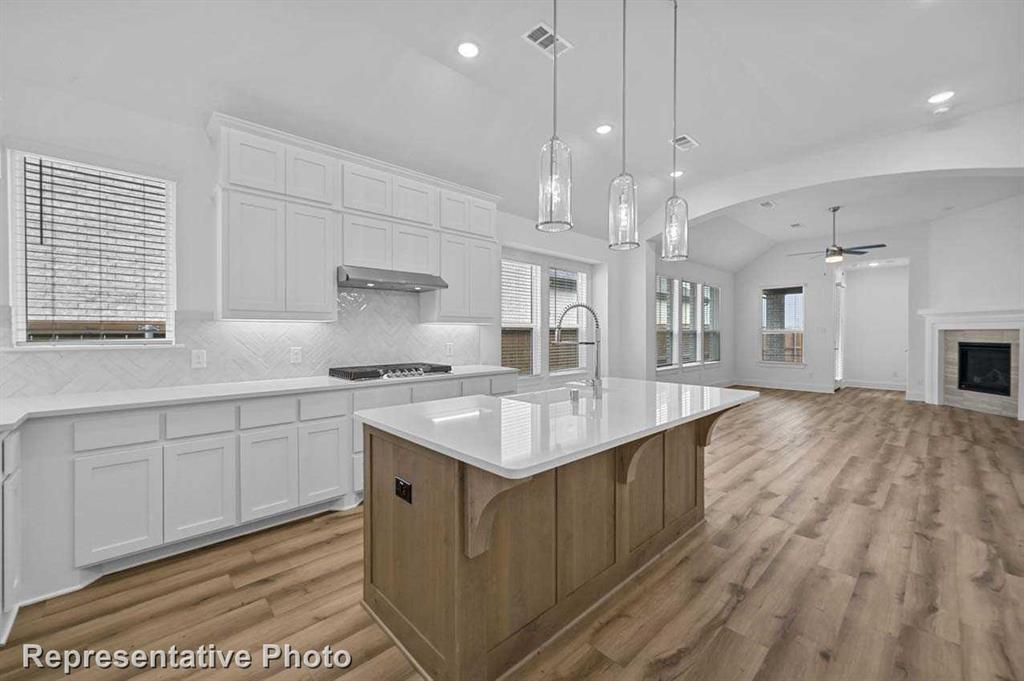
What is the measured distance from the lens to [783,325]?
9.64m

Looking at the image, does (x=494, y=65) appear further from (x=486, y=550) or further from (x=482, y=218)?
(x=486, y=550)

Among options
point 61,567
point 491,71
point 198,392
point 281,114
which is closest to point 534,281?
point 491,71

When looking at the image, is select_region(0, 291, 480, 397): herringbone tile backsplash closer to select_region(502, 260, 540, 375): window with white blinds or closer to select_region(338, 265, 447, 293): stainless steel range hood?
select_region(338, 265, 447, 293): stainless steel range hood

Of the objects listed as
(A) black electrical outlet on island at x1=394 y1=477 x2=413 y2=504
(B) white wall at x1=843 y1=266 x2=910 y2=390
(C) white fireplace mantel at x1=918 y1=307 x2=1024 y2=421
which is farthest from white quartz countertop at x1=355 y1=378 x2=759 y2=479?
(B) white wall at x1=843 y1=266 x2=910 y2=390

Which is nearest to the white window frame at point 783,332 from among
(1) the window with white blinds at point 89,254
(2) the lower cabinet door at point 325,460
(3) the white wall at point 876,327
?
(3) the white wall at point 876,327

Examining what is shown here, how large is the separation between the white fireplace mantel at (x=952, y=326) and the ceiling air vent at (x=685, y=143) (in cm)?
594

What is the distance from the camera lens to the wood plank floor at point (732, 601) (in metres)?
1.71

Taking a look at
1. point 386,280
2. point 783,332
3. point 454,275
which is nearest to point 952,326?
point 783,332

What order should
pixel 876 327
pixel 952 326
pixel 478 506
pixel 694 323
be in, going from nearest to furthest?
pixel 478 506 < pixel 952 326 < pixel 694 323 < pixel 876 327

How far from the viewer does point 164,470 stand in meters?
2.40

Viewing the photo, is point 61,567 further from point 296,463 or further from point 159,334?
point 159,334

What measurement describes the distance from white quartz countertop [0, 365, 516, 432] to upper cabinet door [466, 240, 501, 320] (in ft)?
3.70

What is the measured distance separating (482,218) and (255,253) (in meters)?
2.14

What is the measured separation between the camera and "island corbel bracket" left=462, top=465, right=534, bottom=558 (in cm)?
140
